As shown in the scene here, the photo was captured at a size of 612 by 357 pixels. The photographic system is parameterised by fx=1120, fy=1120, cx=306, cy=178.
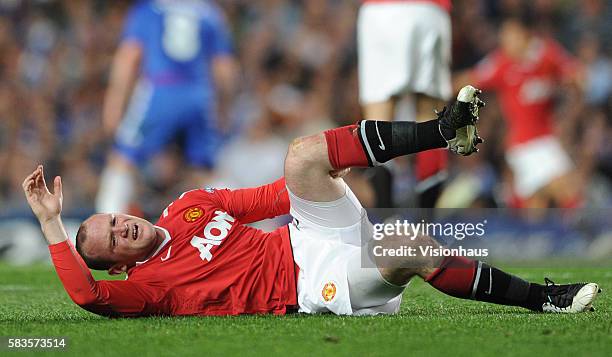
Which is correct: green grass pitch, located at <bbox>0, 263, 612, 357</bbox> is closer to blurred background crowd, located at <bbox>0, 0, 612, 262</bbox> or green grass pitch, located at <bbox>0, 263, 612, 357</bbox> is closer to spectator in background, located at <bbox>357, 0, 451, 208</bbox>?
spectator in background, located at <bbox>357, 0, 451, 208</bbox>

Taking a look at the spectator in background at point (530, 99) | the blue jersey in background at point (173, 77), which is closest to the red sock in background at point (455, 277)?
the blue jersey in background at point (173, 77)

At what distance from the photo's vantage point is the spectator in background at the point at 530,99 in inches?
484

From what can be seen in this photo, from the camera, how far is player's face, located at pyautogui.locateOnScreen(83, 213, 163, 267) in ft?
16.6

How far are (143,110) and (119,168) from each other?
0.68 meters

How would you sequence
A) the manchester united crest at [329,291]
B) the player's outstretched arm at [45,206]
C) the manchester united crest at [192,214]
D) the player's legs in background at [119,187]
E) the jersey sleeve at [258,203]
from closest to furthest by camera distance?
the player's outstretched arm at [45,206] → the manchester united crest at [329,291] → the manchester united crest at [192,214] → the jersey sleeve at [258,203] → the player's legs in background at [119,187]

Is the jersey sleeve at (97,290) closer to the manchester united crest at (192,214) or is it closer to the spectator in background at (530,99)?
the manchester united crest at (192,214)

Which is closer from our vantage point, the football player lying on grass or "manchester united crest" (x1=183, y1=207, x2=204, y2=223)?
the football player lying on grass

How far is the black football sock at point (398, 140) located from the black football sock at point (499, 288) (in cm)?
58

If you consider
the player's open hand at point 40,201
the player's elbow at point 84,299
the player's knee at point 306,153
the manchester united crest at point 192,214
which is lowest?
the player's elbow at point 84,299

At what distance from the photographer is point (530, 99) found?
12547 millimetres

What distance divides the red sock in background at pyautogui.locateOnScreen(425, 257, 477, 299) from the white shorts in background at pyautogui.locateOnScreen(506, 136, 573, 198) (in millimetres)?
7584

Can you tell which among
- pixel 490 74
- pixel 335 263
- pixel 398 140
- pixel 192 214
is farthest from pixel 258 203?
pixel 490 74

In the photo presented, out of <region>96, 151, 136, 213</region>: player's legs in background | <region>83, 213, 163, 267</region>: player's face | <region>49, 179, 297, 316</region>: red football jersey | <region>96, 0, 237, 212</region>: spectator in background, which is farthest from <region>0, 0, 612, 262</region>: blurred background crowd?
<region>83, 213, 163, 267</region>: player's face

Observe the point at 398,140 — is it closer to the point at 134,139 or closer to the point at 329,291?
the point at 329,291
